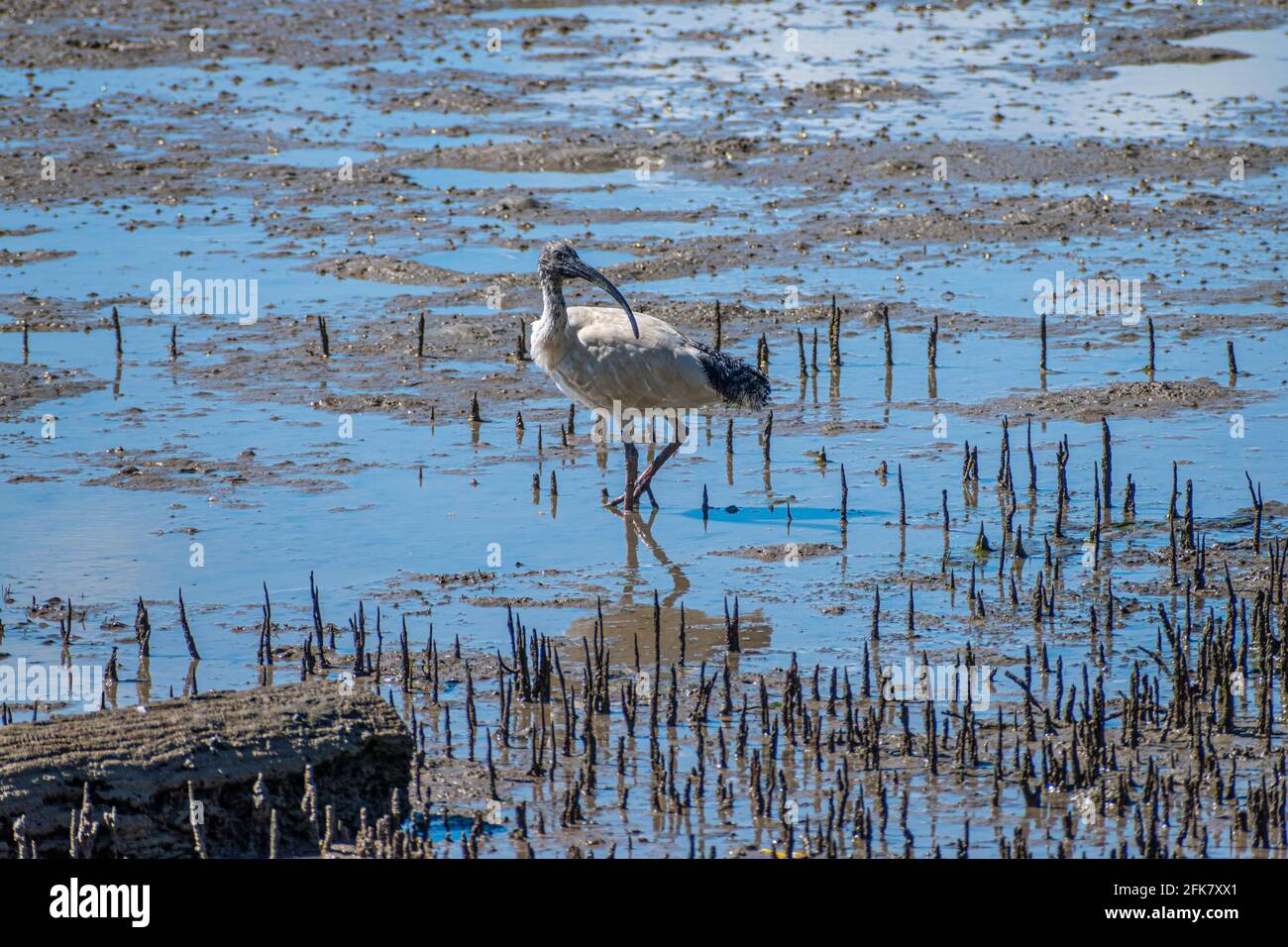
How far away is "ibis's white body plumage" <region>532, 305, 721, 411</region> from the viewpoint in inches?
470

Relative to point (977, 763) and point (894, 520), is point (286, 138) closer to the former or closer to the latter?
point (894, 520)

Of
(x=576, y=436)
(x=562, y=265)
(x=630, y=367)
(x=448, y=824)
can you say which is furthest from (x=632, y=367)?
(x=448, y=824)

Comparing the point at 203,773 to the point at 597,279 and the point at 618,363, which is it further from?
the point at 597,279

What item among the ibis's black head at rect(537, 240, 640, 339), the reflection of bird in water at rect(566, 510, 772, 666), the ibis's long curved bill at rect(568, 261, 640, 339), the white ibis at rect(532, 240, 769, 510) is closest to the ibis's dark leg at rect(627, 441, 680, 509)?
the white ibis at rect(532, 240, 769, 510)

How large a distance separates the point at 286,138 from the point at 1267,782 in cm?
1750

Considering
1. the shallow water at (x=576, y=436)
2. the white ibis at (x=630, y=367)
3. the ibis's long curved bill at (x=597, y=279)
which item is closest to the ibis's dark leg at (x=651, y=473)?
the white ibis at (x=630, y=367)

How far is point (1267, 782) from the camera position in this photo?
734cm

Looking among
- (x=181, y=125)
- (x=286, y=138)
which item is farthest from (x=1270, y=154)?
(x=181, y=125)

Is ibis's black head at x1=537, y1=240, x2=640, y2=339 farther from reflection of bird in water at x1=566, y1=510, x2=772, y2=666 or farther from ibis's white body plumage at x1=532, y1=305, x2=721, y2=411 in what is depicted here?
reflection of bird in water at x1=566, y1=510, x2=772, y2=666

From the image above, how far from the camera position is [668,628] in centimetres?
968

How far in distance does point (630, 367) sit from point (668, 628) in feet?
8.84

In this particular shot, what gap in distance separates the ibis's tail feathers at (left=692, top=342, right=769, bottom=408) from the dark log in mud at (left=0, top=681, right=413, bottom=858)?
5.63m
